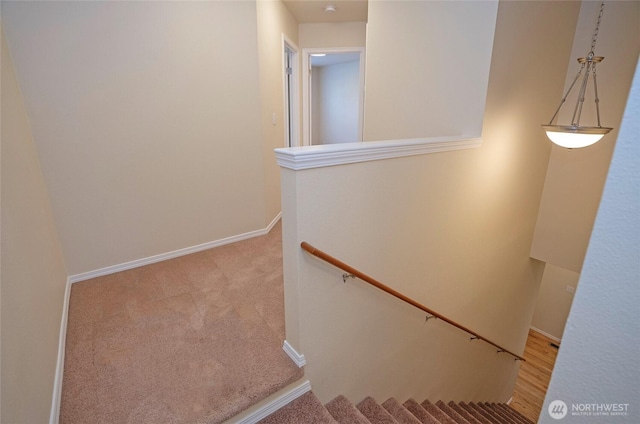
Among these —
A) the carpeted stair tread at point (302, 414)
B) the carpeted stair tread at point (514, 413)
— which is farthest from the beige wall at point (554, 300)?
the carpeted stair tread at point (302, 414)

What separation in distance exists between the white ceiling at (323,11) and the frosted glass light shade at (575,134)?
2.53 metres

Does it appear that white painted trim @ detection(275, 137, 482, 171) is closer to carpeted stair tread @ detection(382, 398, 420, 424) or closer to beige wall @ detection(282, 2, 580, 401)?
beige wall @ detection(282, 2, 580, 401)

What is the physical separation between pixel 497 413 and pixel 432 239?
10.1ft

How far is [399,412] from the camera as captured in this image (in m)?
2.34

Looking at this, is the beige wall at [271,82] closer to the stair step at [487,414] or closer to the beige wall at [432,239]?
the beige wall at [432,239]

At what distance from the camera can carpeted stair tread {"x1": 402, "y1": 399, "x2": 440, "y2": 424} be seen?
8.26 ft

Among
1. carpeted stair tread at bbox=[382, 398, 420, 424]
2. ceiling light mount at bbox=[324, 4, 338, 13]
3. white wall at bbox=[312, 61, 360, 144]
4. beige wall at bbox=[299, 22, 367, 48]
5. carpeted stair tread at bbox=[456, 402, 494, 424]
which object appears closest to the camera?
carpeted stair tread at bbox=[382, 398, 420, 424]

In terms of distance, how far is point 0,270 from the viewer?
1.18 meters

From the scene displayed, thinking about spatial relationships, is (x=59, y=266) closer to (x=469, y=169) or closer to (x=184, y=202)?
(x=184, y=202)

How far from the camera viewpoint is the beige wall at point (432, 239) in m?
1.68

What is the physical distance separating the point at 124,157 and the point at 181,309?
124 centimetres

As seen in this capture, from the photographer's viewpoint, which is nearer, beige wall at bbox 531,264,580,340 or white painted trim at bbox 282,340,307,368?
white painted trim at bbox 282,340,307,368

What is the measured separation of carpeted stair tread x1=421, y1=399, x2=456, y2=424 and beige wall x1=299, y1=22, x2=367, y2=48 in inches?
170

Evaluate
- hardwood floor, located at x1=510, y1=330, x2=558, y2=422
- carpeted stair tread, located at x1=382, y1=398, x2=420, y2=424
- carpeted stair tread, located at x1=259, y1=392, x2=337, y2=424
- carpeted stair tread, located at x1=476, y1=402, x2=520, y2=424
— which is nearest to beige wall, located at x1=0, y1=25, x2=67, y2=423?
carpeted stair tread, located at x1=259, y1=392, x2=337, y2=424
